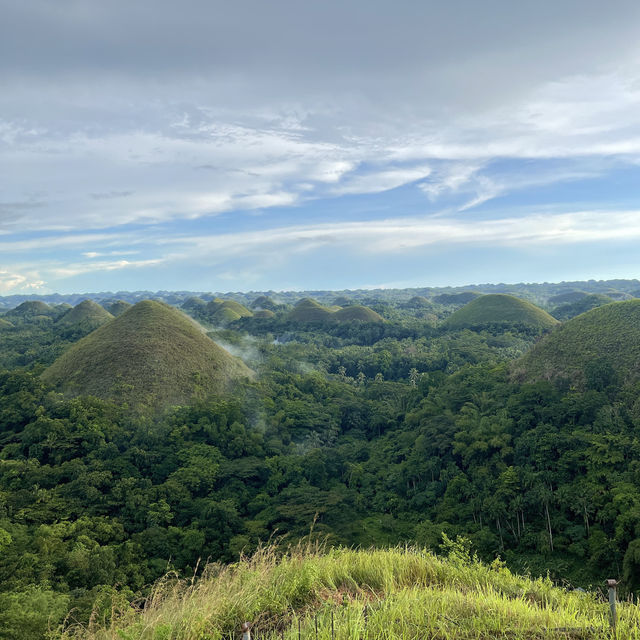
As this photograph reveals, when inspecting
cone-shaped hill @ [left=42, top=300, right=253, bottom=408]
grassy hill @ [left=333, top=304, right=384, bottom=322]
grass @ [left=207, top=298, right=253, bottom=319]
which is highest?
grass @ [left=207, top=298, right=253, bottom=319]

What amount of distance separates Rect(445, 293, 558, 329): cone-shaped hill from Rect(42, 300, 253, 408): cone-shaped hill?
4834 cm

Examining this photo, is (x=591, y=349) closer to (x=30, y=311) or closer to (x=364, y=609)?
(x=364, y=609)

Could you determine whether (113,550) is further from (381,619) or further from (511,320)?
(511,320)

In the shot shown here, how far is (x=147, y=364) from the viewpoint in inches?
1289

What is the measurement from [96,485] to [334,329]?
217 ft

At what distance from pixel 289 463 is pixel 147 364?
1548cm

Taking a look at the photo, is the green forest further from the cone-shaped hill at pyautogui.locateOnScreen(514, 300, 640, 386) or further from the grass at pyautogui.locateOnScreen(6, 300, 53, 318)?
the grass at pyautogui.locateOnScreen(6, 300, 53, 318)

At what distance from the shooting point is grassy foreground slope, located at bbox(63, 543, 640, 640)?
3414mm

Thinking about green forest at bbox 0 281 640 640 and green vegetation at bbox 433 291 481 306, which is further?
green vegetation at bbox 433 291 481 306

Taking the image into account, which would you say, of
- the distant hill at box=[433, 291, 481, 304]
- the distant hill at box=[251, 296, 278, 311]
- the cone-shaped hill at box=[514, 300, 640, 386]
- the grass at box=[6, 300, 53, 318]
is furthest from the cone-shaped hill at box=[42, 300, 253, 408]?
the distant hill at box=[433, 291, 481, 304]

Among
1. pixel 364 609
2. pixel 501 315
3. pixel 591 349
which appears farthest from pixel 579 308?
pixel 364 609

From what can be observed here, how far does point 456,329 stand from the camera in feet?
239

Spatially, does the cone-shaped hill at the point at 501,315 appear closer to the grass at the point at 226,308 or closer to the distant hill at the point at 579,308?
the distant hill at the point at 579,308

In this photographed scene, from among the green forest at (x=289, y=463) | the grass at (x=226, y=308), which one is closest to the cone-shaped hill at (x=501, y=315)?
the green forest at (x=289, y=463)
